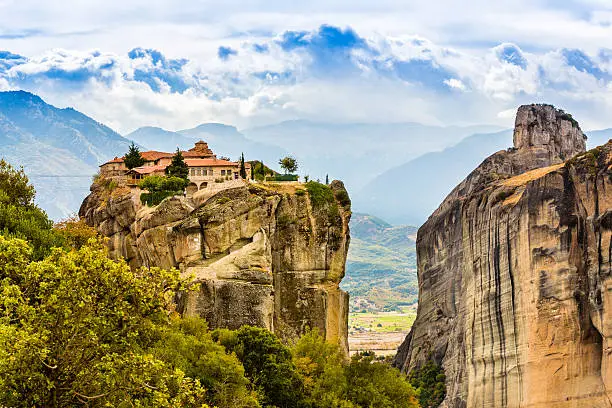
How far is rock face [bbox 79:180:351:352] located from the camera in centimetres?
8056

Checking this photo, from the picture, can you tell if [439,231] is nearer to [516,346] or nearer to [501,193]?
[501,193]

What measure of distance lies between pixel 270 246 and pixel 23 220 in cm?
2762

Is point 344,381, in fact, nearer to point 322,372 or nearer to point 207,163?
point 322,372

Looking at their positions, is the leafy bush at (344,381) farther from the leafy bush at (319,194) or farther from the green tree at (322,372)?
the leafy bush at (319,194)

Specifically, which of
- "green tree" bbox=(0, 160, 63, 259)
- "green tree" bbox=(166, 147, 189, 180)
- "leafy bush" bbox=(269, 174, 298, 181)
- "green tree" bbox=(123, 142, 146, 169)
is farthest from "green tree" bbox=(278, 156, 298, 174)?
"green tree" bbox=(0, 160, 63, 259)

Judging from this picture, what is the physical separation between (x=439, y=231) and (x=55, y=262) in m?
113

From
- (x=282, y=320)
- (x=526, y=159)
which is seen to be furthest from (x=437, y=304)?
(x=282, y=320)

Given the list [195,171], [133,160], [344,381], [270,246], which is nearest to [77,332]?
[344,381]

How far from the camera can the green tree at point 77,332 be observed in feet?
99.0

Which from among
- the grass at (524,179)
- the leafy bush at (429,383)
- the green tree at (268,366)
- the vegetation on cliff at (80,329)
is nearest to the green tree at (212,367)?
the green tree at (268,366)

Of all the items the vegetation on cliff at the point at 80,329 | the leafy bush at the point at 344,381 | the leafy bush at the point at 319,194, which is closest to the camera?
the vegetation on cliff at the point at 80,329

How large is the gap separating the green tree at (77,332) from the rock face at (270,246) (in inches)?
1778

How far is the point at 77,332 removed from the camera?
1217 inches

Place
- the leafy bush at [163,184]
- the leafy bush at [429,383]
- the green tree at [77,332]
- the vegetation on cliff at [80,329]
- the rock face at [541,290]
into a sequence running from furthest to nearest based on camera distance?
the leafy bush at [429,383] → the leafy bush at [163,184] → the rock face at [541,290] → the green tree at [77,332] → the vegetation on cliff at [80,329]
